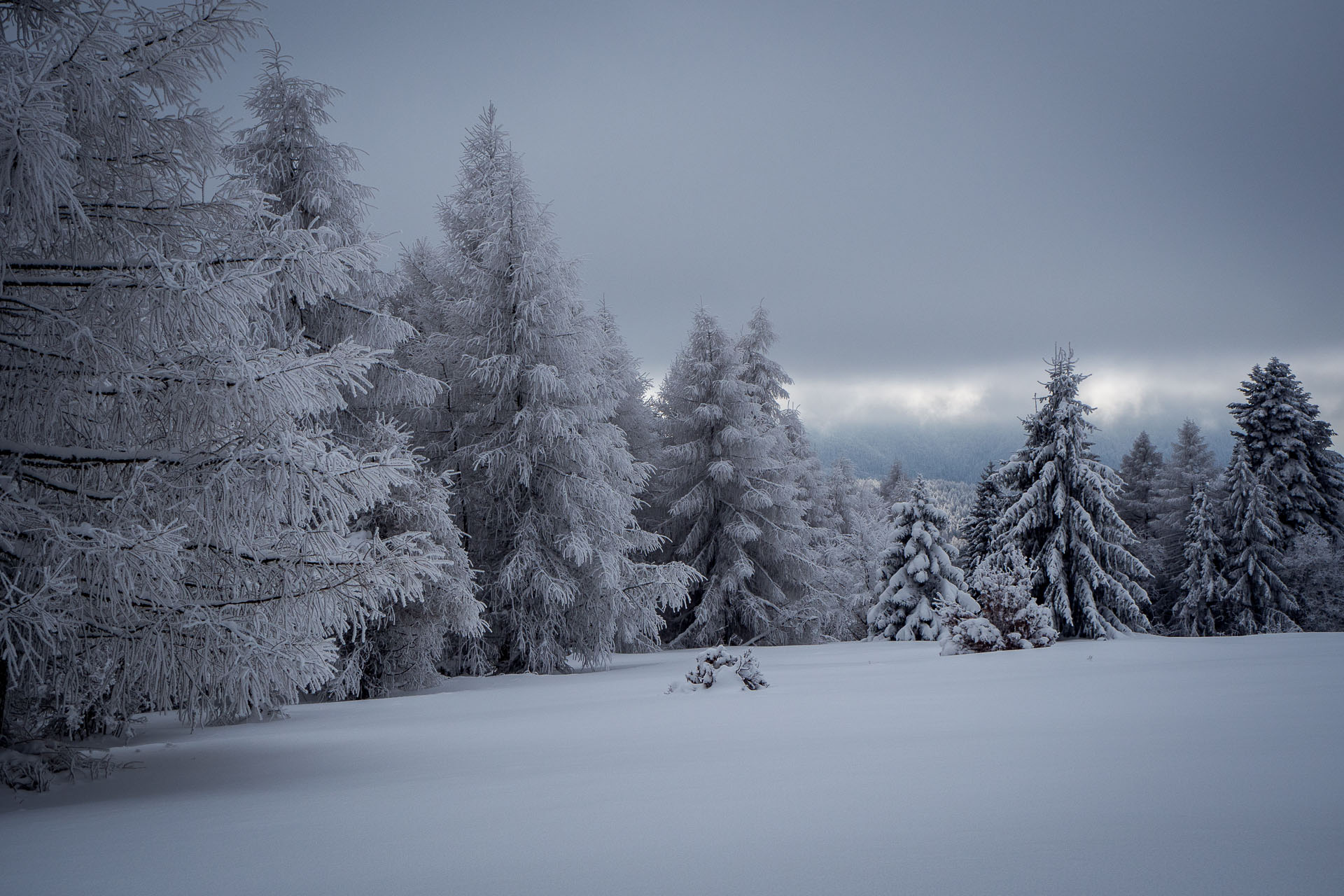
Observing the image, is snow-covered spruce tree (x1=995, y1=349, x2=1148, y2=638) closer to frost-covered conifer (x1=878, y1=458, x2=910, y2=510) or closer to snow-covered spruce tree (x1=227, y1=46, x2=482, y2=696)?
snow-covered spruce tree (x1=227, y1=46, x2=482, y2=696)

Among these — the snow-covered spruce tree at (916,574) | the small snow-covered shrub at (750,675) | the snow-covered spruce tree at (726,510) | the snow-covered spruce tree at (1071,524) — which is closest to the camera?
the small snow-covered shrub at (750,675)

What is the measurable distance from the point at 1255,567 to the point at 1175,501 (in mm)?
8220

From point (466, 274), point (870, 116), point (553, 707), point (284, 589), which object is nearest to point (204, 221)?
point (284, 589)

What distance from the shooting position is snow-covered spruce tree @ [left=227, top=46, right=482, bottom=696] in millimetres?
9133

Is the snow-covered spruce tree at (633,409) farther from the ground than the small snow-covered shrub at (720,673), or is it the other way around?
the snow-covered spruce tree at (633,409)

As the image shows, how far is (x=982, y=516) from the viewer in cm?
3086

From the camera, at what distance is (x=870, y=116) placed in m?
114

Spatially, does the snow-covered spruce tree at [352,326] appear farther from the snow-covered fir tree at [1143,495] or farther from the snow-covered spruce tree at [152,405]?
the snow-covered fir tree at [1143,495]

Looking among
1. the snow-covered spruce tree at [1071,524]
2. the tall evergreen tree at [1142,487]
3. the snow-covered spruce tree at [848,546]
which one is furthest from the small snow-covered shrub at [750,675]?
the tall evergreen tree at [1142,487]

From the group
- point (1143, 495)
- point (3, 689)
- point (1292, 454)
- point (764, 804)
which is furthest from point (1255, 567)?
point (3, 689)

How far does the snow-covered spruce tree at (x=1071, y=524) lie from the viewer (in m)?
15.2

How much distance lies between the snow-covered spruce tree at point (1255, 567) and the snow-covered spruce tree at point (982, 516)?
734 cm

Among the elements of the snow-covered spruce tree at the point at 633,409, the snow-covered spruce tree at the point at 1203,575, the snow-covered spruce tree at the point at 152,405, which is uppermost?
the snow-covered spruce tree at the point at 633,409

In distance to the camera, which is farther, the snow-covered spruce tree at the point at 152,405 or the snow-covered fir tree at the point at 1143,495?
the snow-covered fir tree at the point at 1143,495
